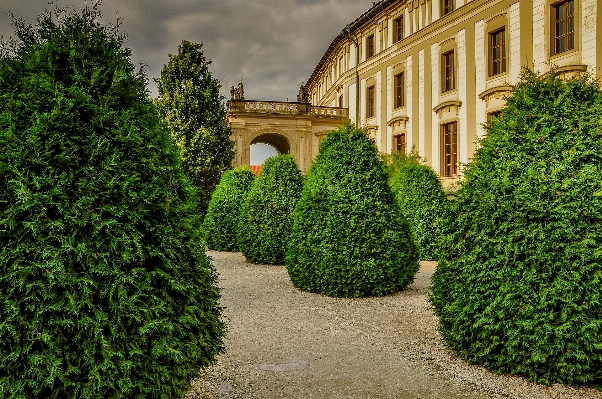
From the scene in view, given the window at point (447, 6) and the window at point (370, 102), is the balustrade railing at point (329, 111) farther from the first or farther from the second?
the window at point (447, 6)

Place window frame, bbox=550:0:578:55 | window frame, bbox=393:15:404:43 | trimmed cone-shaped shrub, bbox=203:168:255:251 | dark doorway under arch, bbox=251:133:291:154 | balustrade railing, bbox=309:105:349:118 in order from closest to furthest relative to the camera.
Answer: trimmed cone-shaped shrub, bbox=203:168:255:251 < window frame, bbox=550:0:578:55 < window frame, bbox=393:15:404:43 < balustrade railing, bbox=309:105:349:118 < dark doorway under arch, bbox=251:133:291:154

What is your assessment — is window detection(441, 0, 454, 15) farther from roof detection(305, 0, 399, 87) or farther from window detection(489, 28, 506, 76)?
roof detection(305, 0, 399, 87)

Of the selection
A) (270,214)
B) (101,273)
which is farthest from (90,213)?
(270,214)

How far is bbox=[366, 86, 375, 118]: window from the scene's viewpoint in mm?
29188

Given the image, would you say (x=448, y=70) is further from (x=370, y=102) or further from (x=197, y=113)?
(x=197, y=113)

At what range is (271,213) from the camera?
12.3 metres

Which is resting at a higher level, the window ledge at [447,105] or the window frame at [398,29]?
the window frame at [398,29]

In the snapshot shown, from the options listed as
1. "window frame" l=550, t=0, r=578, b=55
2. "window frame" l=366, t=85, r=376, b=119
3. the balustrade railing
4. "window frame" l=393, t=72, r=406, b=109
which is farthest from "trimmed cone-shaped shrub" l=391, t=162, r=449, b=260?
the balustrade railing

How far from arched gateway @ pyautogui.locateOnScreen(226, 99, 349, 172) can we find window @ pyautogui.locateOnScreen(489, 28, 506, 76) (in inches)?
486

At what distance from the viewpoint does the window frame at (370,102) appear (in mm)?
28906

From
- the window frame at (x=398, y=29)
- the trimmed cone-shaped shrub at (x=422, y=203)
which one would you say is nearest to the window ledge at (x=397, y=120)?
the window frame at (x=398, y=29)

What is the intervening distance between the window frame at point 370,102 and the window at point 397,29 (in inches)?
135

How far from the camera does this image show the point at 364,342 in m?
5.70

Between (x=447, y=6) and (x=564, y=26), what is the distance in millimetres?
6959
